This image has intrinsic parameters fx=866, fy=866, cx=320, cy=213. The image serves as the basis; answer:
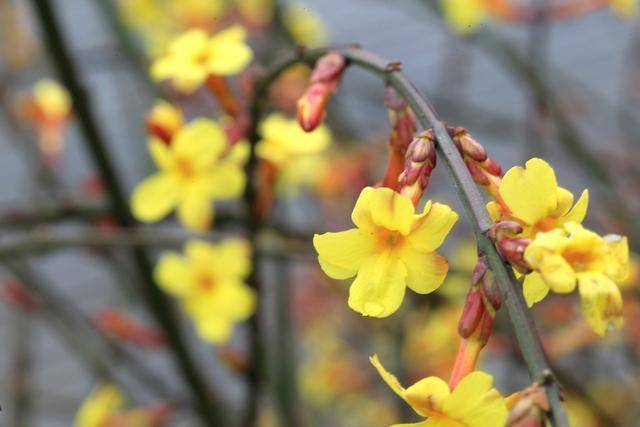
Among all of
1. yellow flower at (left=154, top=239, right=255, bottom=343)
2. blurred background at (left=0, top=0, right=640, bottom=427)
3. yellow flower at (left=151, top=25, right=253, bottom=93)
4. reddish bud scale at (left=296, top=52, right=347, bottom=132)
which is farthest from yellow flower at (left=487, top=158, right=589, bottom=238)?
yellow flower at (left=154, top=239, right=255, bottom=343)

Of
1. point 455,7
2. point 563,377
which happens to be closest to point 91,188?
point 455,7

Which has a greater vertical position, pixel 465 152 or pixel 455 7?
pixel 455 7

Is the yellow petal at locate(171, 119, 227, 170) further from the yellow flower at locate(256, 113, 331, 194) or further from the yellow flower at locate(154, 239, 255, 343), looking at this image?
the yellow flower at locate(154, 239, 255, 343)

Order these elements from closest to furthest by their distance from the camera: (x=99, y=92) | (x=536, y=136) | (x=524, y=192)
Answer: (x=524, y=192) → (x=536, y=136) → (x=99, y=92)

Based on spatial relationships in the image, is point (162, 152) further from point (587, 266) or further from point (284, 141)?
point (587, 266)

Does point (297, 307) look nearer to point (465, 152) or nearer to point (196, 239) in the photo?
point (196, 239)

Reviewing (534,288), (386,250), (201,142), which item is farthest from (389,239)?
(201,142)

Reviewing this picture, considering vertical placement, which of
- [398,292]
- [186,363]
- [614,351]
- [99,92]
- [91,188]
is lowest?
[614,351]
